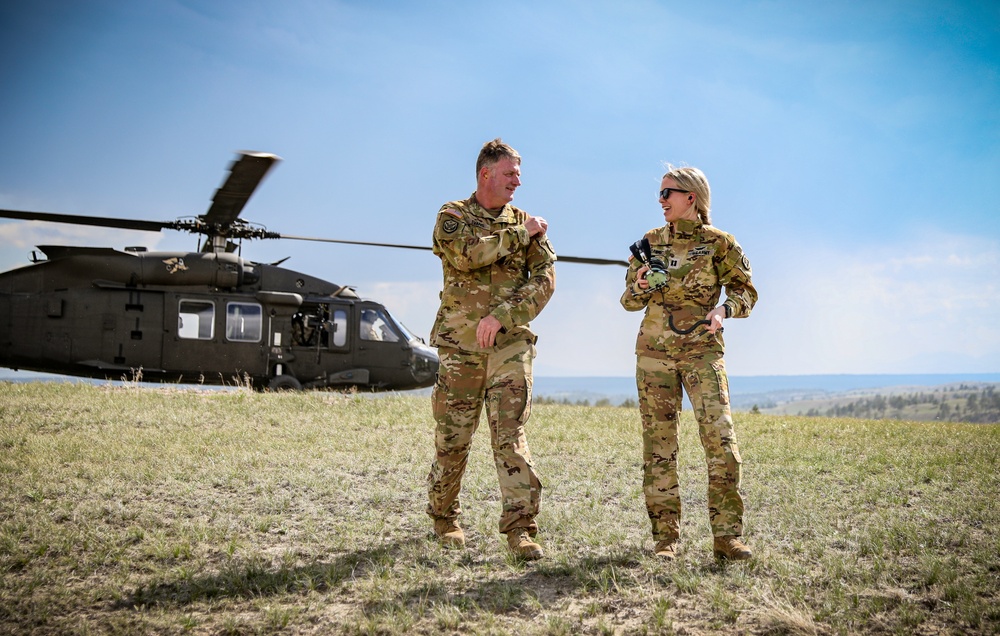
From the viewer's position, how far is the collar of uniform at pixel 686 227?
5.24 metres

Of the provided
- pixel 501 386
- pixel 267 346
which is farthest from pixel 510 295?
pixel 267 346

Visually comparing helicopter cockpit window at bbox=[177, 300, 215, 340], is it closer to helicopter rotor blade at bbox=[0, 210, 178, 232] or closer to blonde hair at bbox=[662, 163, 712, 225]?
helicopter rotor blade at bbox=[0, 210, 178, 232]

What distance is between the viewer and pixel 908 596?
172 inches

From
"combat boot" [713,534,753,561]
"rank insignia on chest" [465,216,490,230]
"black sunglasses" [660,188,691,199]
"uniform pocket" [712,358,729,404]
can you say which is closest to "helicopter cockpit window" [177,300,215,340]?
"rank insignia on chest" [465,216,490,230]

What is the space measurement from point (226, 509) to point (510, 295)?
3051mm

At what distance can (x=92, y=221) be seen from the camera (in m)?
A: 12.9

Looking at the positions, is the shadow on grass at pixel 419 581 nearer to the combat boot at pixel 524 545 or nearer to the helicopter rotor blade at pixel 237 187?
the combat boot at pixel 524 545

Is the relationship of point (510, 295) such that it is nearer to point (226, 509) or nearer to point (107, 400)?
point (226, 509)

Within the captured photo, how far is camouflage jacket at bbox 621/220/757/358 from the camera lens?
16.9ft

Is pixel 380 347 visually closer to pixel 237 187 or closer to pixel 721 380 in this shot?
pixel 237 187

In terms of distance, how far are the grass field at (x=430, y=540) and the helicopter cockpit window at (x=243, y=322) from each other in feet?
18.3

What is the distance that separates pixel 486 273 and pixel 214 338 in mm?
11729

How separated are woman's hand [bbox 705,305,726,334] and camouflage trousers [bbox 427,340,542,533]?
1.19 m

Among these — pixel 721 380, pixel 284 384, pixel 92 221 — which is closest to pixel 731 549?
pixel 721 380
